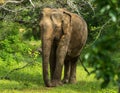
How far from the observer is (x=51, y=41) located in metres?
13.9

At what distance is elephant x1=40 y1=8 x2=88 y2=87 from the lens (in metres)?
13.7

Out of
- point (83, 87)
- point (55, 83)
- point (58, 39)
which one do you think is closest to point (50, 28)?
point (58, 39)

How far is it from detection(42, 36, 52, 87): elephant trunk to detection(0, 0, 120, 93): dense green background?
4.66 feet

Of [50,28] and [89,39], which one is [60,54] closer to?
[50,28]

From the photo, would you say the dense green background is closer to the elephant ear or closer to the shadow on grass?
the shadow on grass

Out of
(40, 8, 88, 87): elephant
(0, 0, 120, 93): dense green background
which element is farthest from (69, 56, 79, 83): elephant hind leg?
(0, 0, 120, 93): dense green background

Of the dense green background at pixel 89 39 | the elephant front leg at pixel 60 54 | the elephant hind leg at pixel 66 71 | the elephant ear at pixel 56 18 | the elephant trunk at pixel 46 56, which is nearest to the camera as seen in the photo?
the dense green background at pixel 89 39

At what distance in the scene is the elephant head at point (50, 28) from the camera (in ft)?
44.4

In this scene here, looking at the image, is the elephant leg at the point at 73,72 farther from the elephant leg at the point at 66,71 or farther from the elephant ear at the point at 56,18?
the elephant ear at the point at 56,18

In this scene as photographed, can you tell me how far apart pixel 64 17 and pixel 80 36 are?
1084mm

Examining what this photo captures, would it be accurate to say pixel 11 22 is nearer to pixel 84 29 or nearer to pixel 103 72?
pixel 84 29

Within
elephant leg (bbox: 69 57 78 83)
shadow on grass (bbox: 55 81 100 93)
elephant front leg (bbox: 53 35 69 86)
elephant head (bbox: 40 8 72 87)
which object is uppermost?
elephant head (bbox: 40 8 72 87)

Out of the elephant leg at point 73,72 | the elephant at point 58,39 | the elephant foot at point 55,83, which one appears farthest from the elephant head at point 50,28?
the elephant leg at point 73,72

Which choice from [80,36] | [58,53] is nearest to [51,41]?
[58,53]
